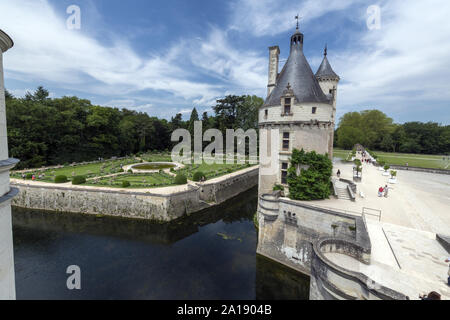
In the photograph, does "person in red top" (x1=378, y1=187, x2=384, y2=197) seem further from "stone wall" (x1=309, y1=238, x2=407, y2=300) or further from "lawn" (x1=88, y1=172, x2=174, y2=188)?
"lawn" (x1=88, y1=172, x2=174, y2=188)

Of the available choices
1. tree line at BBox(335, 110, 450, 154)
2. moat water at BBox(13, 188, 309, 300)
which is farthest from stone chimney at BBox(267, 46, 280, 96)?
tree line at BBox(335, 110, 450, 154)

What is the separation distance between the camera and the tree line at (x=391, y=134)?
194 feet

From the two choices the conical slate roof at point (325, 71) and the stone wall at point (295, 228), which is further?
the conical slate roof at point (325, 71)

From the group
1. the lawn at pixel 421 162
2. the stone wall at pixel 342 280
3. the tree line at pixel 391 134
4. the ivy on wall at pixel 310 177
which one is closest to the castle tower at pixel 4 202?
the stone wall at pixel 342 280

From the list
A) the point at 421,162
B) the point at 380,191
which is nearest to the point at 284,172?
the point at 380,191

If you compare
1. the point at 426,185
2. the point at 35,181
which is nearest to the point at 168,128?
the point at 35,181

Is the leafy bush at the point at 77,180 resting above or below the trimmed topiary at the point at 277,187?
below

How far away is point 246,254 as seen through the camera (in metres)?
14.9

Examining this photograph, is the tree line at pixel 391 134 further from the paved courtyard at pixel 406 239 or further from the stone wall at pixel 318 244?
the stone wall at pixel 318 244

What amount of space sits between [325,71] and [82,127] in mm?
46412

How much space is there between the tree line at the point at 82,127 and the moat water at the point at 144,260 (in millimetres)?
19336

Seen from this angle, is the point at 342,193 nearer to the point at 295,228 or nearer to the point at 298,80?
the point at 295,228

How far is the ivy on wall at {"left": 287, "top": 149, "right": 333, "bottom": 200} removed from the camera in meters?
14.0
